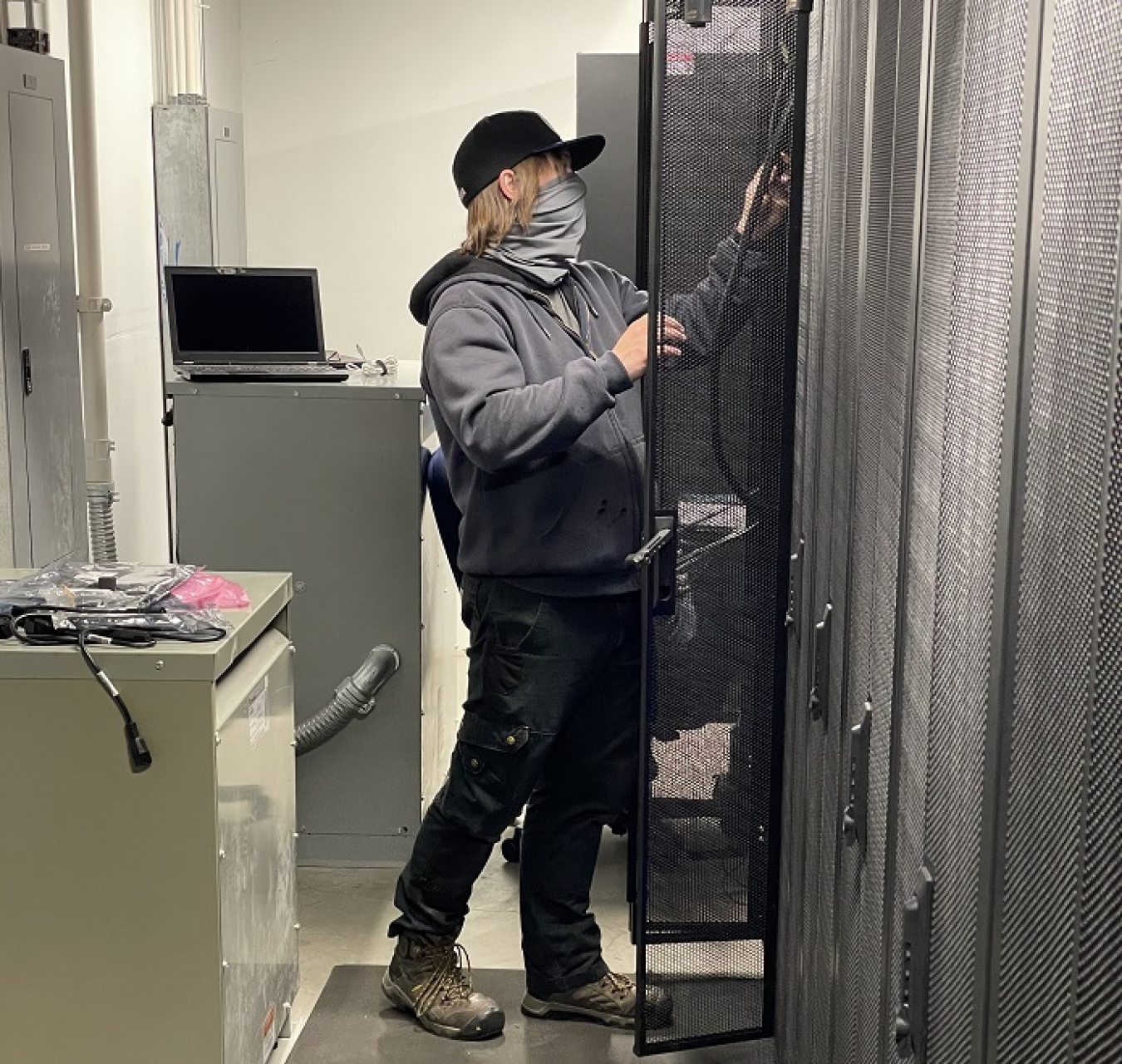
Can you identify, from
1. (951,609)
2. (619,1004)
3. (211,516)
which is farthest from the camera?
(211,516)

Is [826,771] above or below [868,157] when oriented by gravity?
below

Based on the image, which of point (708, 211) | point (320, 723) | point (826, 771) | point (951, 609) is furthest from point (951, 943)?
point (320, 723)

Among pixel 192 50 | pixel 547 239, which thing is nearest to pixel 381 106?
pixel 192 50

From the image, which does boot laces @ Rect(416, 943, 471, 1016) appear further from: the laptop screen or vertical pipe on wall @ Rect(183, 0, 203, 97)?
vertical pipe on wall @ Rect(183, 0, 203, 97)

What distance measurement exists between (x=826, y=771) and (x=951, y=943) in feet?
2.54

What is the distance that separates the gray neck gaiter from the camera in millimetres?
2711

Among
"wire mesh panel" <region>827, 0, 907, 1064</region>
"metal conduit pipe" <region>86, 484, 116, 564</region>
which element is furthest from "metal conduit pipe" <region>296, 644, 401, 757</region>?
"wire mesh panel" <region>827, 0, 907, 1064</region>

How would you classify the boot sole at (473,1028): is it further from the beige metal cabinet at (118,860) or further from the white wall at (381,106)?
the white wall at (381,106)

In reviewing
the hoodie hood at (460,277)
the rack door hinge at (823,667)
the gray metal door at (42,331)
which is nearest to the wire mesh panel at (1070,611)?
the rack door hinge at (823,667)

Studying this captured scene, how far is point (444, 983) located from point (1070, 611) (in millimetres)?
2263

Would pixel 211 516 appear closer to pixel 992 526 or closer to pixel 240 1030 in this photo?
pixel 240 1030

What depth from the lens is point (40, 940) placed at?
2.15 metres

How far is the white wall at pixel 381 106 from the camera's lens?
606 cm

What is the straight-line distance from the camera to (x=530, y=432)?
8.13 feet
